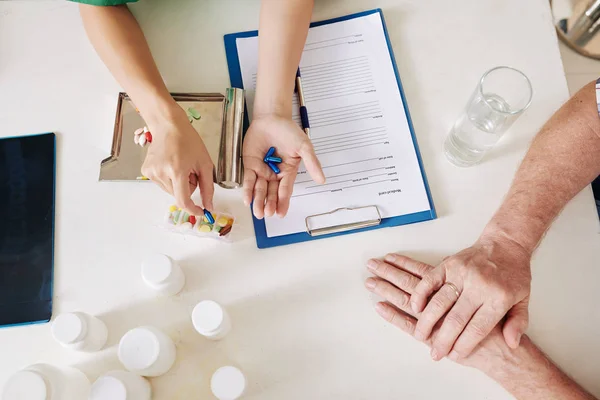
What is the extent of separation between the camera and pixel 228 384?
2.05 ft

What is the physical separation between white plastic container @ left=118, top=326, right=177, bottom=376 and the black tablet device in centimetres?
22

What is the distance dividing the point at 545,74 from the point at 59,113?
3.23 feet

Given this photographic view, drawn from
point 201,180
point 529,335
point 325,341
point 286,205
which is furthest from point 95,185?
point 529,335

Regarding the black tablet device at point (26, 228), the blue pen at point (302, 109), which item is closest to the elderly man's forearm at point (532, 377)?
the blue pen at point (302, 109)

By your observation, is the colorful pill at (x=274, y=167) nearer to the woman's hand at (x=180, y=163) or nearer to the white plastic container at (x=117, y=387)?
the woman's hand at (x=180, y=163)

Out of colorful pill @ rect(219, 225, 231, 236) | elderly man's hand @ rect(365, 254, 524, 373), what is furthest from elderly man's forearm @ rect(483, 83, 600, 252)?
colorful pill @ rect(219, 225, 231, 236)

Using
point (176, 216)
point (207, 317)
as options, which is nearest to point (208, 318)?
point (207, 317)

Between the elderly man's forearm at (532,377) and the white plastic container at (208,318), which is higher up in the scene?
the white plastic container at (208,318)

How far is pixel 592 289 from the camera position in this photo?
0.73 meters

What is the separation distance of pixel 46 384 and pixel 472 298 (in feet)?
2.11

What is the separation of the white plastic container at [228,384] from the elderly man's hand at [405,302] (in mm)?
255

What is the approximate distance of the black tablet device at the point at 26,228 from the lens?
0.76 m

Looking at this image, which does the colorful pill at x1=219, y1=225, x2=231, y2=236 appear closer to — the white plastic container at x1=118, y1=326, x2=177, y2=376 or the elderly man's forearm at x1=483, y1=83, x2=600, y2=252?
the white plastic container at x1=118, y1=326, x2=177, y2=376

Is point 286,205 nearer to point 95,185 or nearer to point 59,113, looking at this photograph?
point 95,185
